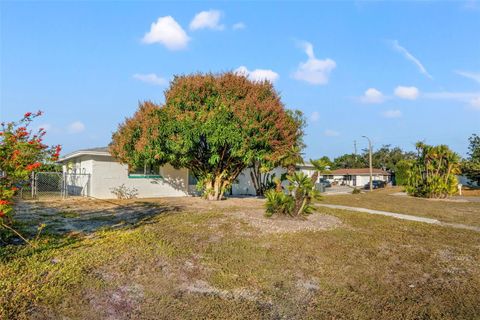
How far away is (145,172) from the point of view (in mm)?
19438

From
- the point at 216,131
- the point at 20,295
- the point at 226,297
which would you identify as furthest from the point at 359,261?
the point at 216,131

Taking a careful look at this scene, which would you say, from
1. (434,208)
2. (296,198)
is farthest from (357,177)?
(296,198)

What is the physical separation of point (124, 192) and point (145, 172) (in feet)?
5.99

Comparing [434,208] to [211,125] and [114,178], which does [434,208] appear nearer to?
[211,125]

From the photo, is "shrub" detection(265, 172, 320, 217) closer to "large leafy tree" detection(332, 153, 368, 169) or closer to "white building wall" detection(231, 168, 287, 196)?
"white building wall" detection(231, 168, 287, 196)

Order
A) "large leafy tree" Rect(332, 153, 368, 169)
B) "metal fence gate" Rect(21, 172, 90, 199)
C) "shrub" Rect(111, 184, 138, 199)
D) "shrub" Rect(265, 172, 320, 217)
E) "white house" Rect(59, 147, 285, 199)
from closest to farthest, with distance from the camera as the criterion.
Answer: "shrub" Rect(265, 172, 320, 217), "metal fence gate" Rect(21, 172, 90, 199), "white house" Rect(59, 147, 285, 199), "shrub" Rect(111, 184, 138, 199), "large leafy tree" Rect(332, 153, 368, 169)

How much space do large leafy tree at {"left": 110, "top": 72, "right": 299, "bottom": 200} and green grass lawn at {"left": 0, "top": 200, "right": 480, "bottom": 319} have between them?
644 centimetres

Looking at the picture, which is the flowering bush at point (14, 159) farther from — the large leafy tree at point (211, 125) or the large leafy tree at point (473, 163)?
the large leafy tree at point (473, 163)

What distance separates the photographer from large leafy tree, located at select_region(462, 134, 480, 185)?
110 ft

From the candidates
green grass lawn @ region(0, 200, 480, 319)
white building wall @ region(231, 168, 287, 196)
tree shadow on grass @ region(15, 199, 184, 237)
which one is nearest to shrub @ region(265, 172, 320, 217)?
green grass lawn @ region(0, 200, 480, 319)

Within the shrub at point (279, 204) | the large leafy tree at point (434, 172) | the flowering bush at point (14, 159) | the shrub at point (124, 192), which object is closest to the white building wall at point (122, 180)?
the shrub at point (124, 192)

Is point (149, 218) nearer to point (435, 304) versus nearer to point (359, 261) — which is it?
point (359, 261)

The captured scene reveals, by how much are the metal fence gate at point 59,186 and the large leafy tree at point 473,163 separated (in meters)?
35.3

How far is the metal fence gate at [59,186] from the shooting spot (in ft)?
57.3
